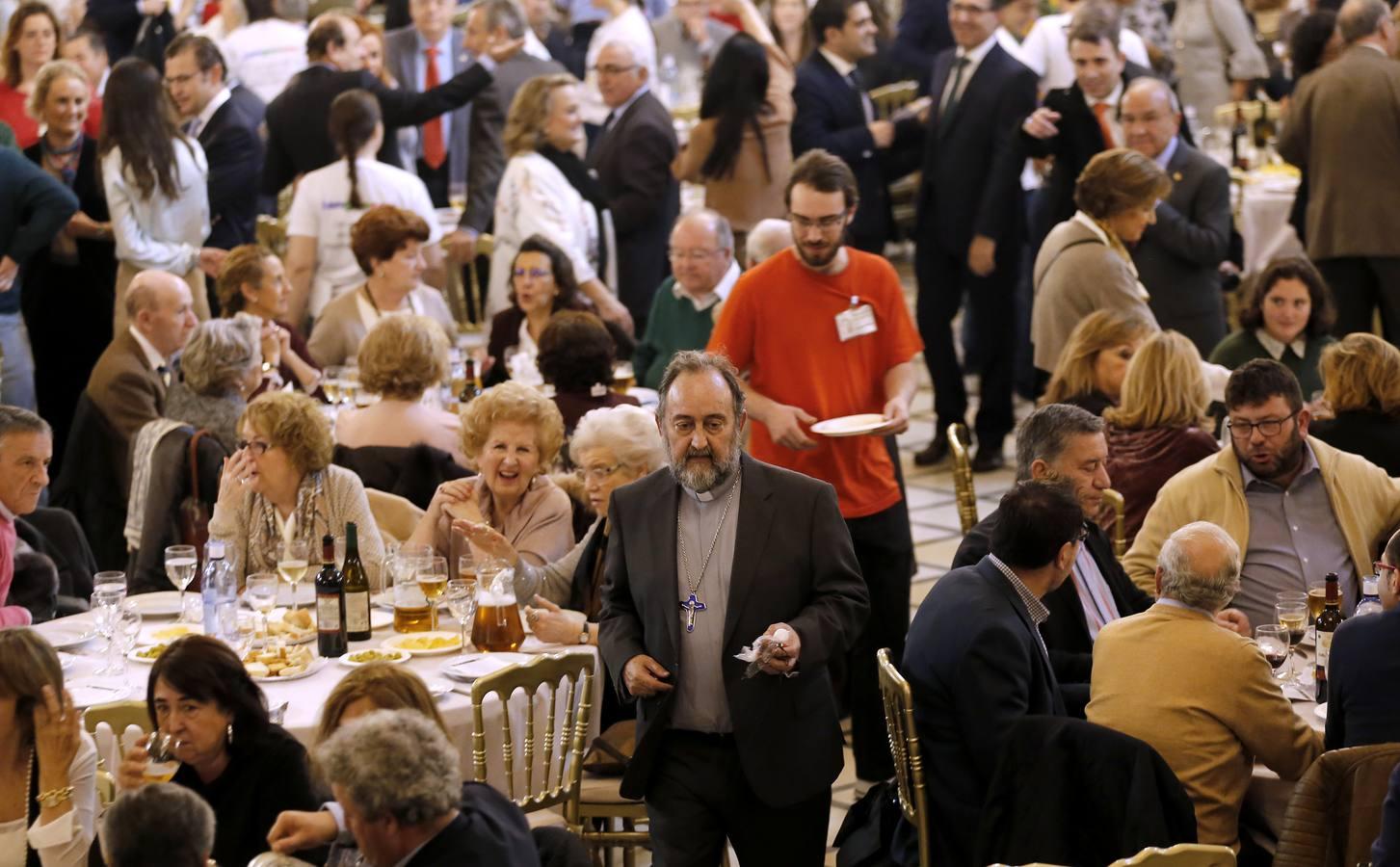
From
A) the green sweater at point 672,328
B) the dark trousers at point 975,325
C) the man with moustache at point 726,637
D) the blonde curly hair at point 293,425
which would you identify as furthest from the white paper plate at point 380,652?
the dark trousers at point 975,325

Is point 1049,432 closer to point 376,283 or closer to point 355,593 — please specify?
point 355,593

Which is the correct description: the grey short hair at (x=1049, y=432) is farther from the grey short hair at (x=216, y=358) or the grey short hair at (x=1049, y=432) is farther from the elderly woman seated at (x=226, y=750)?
the grey short hair at (x=216, y=358)

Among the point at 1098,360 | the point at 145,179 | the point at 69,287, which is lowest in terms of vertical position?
the point at 1098,360

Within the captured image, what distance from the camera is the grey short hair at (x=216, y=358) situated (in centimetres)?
559

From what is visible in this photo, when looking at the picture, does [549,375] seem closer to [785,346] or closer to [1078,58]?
[785,346]

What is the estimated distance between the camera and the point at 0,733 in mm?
3521

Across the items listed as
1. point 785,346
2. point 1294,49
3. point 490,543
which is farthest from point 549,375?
point 1294,49

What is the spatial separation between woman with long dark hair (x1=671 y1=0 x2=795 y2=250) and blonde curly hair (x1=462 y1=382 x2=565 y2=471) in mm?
3735

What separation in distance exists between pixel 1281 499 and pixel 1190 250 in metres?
2.47

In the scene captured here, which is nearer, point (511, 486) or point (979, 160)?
A: point (511, 486)

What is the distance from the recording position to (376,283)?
7.08 meters

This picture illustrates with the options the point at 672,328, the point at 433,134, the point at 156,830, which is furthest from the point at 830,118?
the point at 156,830

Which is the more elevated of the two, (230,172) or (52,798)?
(230,172)

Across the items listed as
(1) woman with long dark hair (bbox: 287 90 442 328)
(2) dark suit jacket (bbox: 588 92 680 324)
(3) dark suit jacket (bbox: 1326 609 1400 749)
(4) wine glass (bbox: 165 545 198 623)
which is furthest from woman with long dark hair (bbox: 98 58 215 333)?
(3) dark suit jacket (bbox: 1326 609 1400 749)
